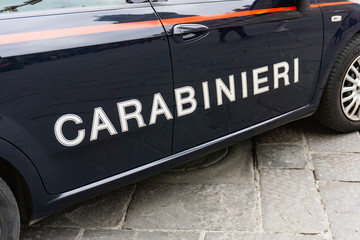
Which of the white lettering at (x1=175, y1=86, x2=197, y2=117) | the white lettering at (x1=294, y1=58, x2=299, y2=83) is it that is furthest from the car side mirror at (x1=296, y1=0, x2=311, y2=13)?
the white lettering at (x1=175, y1=86, x2=197, y2=117)

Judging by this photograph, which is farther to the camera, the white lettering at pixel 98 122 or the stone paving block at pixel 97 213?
the stone paving block at pixel 97 213

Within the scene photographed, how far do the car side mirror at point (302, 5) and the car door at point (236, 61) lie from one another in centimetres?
3

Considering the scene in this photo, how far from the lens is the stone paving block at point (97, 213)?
8.61 ft

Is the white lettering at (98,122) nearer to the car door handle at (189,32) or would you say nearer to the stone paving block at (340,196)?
the car door handle at (189,32)

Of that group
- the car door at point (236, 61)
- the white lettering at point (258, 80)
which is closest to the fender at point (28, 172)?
the car door at point (236, 61)

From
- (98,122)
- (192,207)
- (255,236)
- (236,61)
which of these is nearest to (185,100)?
(236,61)

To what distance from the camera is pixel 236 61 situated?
2590mm

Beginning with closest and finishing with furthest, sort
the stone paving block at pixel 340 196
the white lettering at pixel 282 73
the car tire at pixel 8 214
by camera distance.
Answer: the car tire at pixel 8 214, the stone paving block at pixel 340 196, the white lettering at pixel 282 73

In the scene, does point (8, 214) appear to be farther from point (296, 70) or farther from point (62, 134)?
point (296, 70)

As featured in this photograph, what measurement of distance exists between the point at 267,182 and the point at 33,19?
170cm

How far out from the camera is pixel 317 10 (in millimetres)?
2914

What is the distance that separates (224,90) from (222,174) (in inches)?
27.4

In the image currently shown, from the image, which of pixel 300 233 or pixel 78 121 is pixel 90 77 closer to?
pixel 78 121

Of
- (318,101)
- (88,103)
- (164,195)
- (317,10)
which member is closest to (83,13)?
(88,103)
